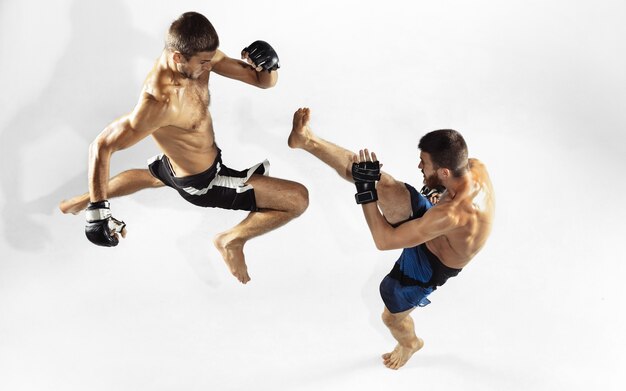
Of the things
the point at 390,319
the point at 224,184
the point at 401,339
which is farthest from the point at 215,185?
the point at 401,339

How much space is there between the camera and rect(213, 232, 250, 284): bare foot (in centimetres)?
464

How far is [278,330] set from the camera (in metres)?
5.41

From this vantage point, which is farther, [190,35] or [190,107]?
[190,107]

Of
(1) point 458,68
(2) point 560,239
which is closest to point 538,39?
(1) point 458,68

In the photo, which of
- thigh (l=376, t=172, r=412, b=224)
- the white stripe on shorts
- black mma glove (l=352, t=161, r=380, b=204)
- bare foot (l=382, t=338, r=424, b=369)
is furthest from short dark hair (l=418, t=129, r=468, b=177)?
bare foot (l=382, t=338, r=424, b=369)

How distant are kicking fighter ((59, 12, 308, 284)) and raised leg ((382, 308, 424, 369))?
37.0 inches

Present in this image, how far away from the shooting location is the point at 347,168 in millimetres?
4598

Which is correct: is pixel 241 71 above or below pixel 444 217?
above

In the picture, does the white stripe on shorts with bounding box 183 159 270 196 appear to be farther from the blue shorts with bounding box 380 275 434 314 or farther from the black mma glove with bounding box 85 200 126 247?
the blue shorts with bounding box 380 275 434 314

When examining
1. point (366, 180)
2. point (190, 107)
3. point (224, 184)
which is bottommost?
point (366, 180)

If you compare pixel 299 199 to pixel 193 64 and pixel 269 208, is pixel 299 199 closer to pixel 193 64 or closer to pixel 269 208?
pixel 269 208

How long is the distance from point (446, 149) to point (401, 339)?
1544 millimetres

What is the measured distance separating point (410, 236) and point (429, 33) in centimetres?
320

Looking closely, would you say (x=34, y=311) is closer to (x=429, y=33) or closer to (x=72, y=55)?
(x=72, y=55)
